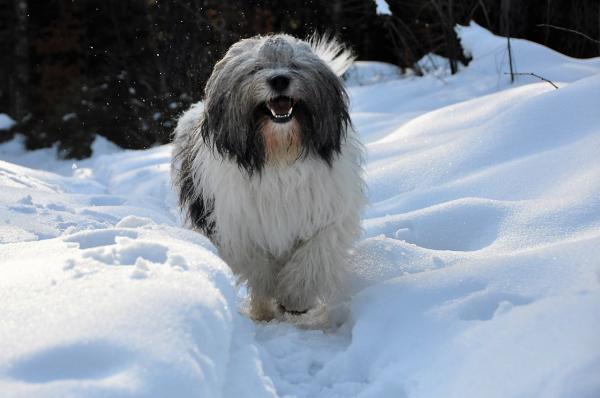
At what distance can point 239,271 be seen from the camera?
3.85 m

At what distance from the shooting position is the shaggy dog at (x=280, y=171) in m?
3.52

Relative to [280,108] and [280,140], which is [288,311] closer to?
[280,140]

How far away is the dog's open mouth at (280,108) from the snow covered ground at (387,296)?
646mm

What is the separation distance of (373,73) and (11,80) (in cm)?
1104

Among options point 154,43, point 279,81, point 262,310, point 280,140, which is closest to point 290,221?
point 280,140

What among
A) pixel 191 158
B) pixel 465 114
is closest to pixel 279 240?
pixel 191 158

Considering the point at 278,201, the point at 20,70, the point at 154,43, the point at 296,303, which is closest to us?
the point at 278,201

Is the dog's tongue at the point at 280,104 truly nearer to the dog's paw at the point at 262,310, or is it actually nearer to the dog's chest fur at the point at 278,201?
the dog's chest fur at the point at 278,201

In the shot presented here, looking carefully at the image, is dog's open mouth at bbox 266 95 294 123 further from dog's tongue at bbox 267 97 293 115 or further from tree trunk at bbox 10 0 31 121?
tree trunk at bbox 10 0 31 121

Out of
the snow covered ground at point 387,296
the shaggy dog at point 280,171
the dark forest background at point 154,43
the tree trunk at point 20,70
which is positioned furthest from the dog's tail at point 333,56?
the tree trunk at point 20,70

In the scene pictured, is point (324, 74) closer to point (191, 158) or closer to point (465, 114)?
point (191, 158)

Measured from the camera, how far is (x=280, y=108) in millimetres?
3508

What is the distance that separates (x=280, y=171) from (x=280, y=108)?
0.30m

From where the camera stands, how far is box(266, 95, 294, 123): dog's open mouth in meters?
3.50
